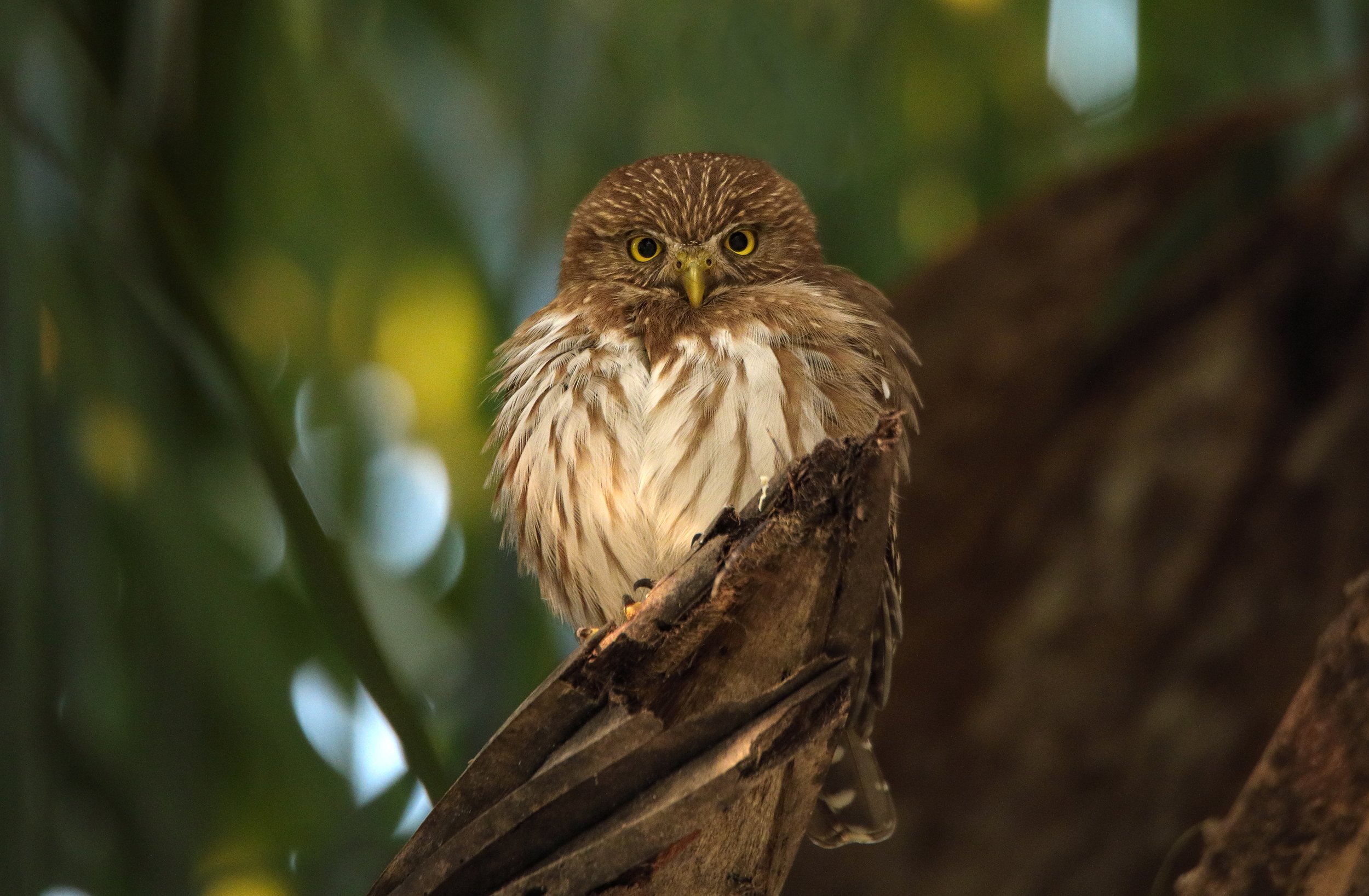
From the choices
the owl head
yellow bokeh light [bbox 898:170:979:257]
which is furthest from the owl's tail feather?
yellow bokeh light [bbox 898:170:979:257]

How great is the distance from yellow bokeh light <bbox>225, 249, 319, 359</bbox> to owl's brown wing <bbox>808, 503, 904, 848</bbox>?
6.10 ft

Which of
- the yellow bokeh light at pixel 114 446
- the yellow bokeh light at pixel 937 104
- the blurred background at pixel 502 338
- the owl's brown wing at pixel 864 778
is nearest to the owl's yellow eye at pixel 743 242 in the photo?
the blurred background at pixel 502 338

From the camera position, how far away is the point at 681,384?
9.03 feet

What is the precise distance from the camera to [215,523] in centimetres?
344

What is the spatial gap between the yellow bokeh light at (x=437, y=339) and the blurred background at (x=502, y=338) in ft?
0.05

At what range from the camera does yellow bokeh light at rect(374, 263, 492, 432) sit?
373cm

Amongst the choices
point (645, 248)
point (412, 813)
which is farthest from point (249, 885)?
point (645, 248)

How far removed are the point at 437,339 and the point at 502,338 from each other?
1.15 ft

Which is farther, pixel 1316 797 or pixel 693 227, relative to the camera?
pixel 693 227

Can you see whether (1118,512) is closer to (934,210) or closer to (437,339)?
(934,210)

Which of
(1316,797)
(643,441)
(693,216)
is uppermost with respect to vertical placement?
(693,216)

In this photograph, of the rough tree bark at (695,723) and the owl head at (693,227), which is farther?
the owl head at (693,227)

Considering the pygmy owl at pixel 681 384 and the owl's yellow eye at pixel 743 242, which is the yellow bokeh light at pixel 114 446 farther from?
the owl's yellow eye at pixel 743 242

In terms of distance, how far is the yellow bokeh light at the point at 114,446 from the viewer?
3211 mm
